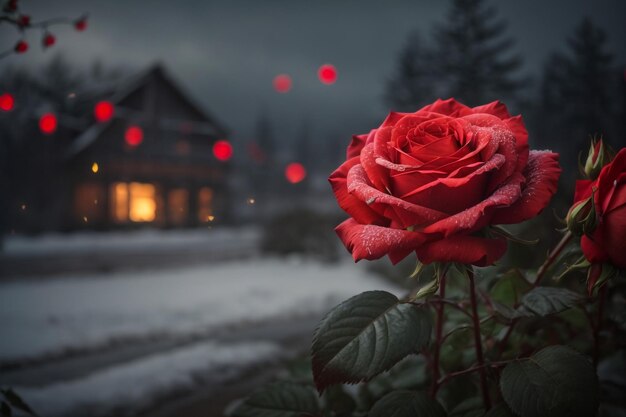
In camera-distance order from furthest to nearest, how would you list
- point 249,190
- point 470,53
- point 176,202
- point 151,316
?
1. point 176,202
2. point 249,190
3. point 151,316
4. point 470,53

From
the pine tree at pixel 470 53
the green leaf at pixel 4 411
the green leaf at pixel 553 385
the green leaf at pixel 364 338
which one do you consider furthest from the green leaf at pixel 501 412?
the pine tree at pixel 470 53

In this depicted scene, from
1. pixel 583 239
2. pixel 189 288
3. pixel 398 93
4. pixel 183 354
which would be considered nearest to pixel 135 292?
pixel 189 288

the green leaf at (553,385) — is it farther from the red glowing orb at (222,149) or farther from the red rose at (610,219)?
the red glowing orb at (222,149)

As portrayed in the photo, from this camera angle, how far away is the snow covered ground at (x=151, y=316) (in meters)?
1.61

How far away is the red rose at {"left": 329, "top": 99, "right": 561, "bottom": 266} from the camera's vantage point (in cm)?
40

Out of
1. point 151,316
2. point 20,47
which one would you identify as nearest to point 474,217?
point 20,47

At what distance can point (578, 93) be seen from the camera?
1636 mm

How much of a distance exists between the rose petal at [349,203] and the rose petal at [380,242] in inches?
1.2

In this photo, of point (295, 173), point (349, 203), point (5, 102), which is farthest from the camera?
point (295, 173)

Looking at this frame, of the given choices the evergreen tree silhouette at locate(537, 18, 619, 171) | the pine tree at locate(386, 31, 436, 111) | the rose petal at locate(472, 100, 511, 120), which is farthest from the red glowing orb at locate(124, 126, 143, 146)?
the rose petal at locate(472, 100, 511, 120)

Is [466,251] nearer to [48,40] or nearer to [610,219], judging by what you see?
[610,219]

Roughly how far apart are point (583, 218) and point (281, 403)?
0.60 metres

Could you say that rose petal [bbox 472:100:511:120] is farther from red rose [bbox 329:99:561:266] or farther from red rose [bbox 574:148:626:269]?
red rose [bbox 574:148:626:269]

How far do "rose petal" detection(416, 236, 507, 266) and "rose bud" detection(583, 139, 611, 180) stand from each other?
0.23 m
